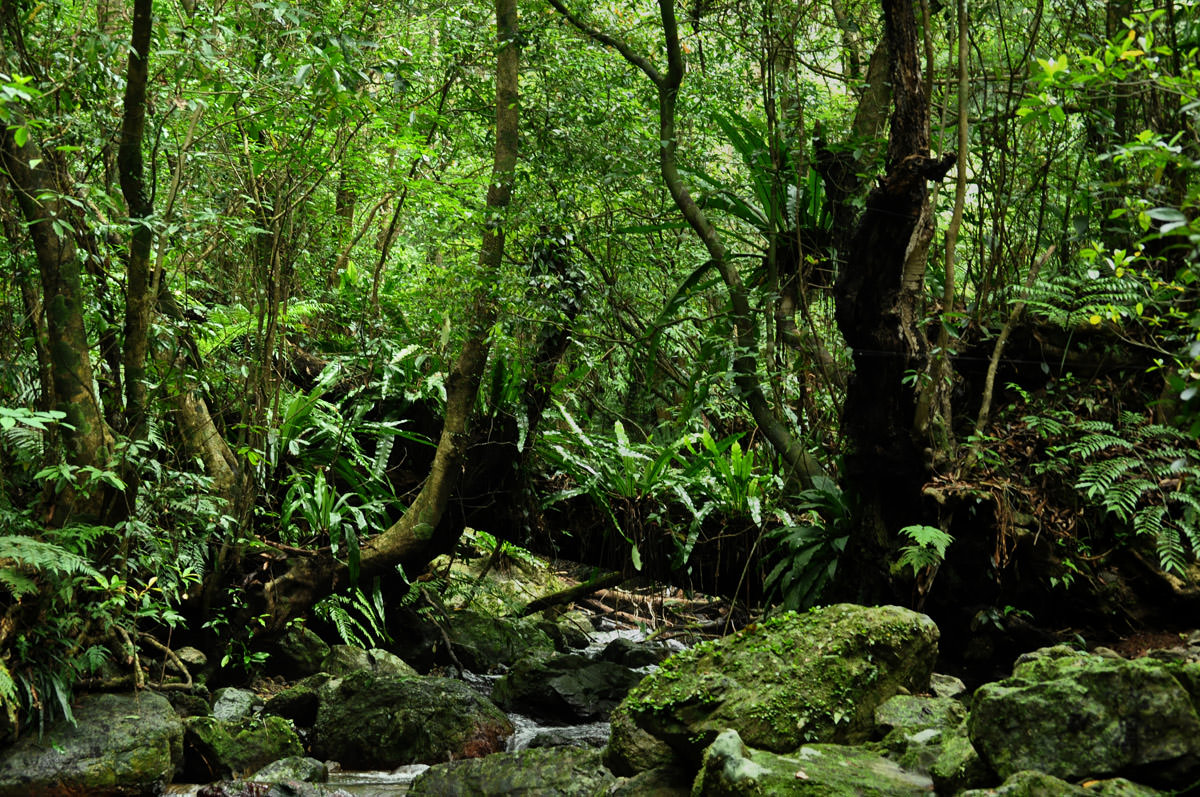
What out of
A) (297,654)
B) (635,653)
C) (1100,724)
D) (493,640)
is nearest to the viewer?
(1100,724)

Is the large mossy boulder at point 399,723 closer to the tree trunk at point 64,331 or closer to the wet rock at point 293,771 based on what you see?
the wet rock at point 293,771

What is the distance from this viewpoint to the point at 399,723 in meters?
5.40

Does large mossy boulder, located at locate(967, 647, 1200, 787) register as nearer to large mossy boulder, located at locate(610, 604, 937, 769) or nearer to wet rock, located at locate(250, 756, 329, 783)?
large mossy boulder, located at locate(610, 604, 937, 769)

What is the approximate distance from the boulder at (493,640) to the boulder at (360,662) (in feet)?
3.49

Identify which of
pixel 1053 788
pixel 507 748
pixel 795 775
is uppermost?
pixel 1053 788

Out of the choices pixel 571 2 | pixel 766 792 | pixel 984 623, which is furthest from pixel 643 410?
pixel 766 792

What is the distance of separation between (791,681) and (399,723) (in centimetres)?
269

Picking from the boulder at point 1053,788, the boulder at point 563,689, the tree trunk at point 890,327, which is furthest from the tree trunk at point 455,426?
the boulder at point 1053,788

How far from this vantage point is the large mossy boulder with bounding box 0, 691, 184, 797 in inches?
164

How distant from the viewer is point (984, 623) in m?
5.02

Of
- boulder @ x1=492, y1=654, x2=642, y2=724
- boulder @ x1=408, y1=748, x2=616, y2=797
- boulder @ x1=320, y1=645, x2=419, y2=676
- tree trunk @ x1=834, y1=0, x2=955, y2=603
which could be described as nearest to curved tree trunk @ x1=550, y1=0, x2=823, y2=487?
tree trunk @ x1=834, y1=0, x2=955, y2=603

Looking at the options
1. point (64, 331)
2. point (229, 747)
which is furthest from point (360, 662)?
point (64, 331)

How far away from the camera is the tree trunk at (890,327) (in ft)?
15.1

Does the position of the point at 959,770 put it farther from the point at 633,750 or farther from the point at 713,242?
the point at 713,242
